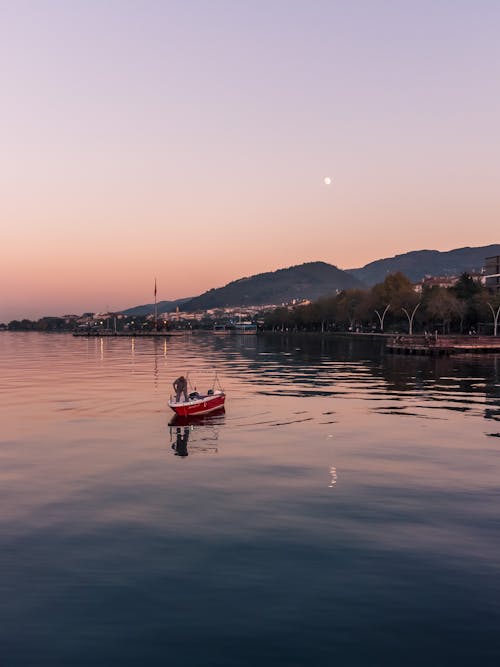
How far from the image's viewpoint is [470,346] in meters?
151

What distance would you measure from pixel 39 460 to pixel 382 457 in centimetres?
1932

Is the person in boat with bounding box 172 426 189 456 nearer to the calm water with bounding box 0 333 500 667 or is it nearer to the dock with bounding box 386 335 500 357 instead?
the calm water with bounding box 0 333 500 667

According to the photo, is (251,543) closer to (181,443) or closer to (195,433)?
(181,443)

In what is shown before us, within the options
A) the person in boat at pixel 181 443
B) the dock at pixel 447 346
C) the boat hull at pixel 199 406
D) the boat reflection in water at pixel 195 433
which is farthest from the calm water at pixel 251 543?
the dock at pixel 447 346

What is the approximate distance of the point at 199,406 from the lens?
163 ft

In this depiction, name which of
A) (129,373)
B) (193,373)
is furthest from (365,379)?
(129,373)

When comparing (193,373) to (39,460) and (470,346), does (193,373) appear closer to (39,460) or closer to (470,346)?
(39,460)

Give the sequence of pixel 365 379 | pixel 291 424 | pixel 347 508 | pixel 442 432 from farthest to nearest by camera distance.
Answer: pixel 365 379, pixel 291 424, pixel 442 432, pixel 347 508

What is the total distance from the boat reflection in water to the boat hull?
17.1 inches

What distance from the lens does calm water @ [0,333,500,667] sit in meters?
14.9

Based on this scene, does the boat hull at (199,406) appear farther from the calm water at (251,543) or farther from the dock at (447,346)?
the dock at (447,346)

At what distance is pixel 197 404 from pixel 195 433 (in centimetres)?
548

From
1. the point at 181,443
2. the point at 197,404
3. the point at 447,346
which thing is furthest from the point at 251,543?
the point at 447,346

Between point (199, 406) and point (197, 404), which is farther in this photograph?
point (199, 406)
